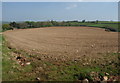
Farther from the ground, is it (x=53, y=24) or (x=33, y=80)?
(x=53, y=24)

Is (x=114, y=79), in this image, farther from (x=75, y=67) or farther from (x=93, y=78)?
(x=75, y=67)

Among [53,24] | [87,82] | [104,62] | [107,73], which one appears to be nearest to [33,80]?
[87,82]

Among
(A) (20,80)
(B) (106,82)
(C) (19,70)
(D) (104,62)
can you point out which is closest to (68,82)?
(B) (106,82)

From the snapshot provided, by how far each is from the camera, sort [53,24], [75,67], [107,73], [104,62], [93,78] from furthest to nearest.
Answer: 1. [53,24]
2. [104,62]
3. [75,67]
4. [107,73]
5. [93,78]

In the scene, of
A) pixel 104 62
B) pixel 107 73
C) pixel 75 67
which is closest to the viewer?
pixel 107 73

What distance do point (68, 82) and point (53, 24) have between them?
45.4 meters

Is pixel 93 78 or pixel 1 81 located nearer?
pixel 1 81

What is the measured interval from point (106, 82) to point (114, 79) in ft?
1.23

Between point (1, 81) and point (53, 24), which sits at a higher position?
point (53, 24)

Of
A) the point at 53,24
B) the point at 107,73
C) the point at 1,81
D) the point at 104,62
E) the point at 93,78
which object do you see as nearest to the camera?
the point at 1,81

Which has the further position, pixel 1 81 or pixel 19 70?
pixel 19 70

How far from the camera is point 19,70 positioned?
4.71 metres

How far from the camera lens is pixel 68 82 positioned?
164 inches

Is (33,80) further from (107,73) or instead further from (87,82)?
(107,73)
